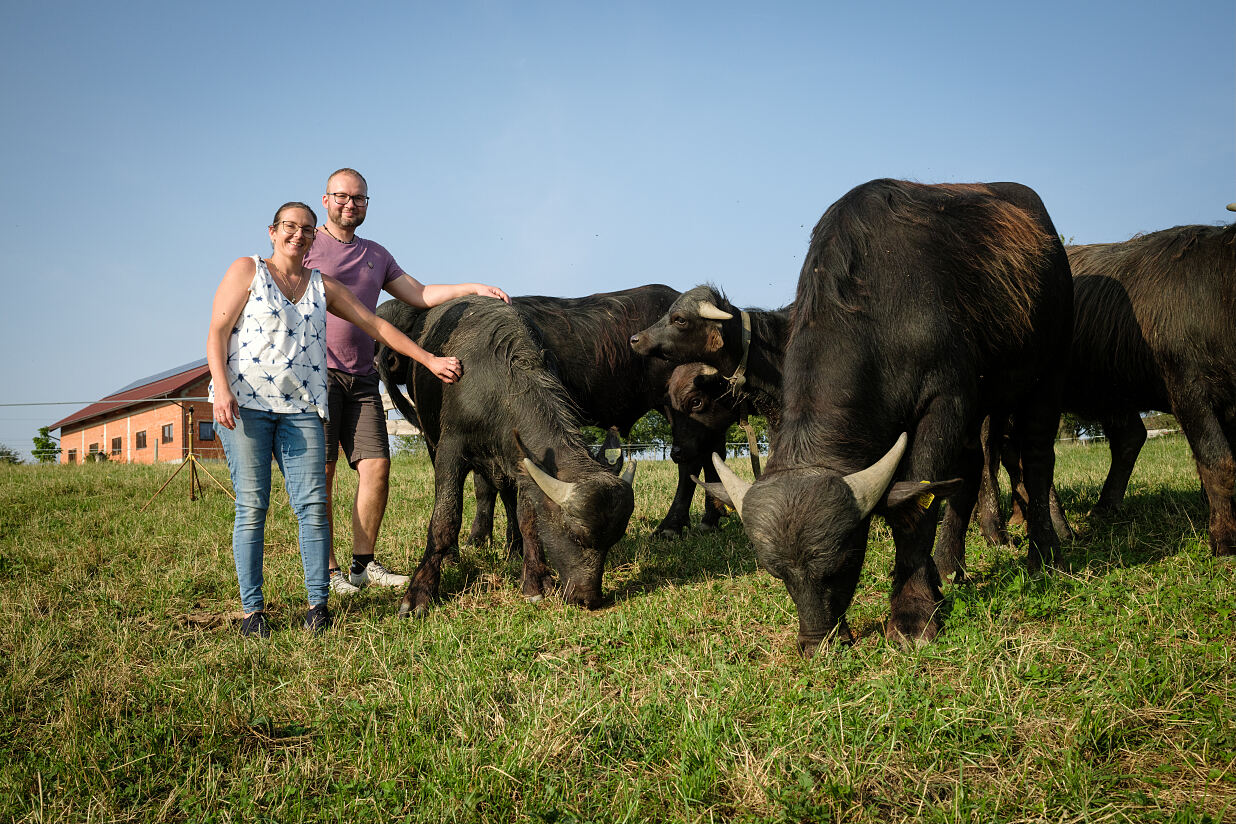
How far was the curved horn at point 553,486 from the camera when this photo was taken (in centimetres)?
536

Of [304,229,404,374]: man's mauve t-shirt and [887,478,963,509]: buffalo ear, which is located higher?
[304,229,404,374]: man's mauve t-shirt

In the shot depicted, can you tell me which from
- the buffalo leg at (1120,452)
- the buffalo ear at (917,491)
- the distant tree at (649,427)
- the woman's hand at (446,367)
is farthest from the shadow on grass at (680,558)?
the distant tree at (649,427)

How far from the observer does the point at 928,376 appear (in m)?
4.45

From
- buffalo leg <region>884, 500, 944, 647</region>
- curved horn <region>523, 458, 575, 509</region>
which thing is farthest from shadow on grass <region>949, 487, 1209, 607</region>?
curved horn <region>523, 458, 575, 509</region>

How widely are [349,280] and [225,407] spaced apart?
1.98 meters

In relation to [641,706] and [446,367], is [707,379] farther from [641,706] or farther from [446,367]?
[641,706]

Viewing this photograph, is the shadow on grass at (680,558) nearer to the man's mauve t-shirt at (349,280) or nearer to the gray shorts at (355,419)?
the gray shorts at (355,419)

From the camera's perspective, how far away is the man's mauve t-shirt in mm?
6336

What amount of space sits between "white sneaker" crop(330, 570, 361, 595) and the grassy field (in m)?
0.16

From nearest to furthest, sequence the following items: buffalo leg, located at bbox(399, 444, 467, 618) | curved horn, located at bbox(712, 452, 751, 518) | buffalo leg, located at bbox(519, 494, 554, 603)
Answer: curved horn, located at bbox(712, 452, 751, 518), buffalo leg, located at bbox(399, 444, 467, 618), buffalo leg, located at bbox(519, 494, 554, 603)

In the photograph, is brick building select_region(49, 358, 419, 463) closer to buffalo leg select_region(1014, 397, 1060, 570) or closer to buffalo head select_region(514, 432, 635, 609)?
buffalo head select_region(514, 432, 635, 609)

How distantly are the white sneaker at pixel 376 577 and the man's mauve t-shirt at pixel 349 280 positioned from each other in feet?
5.27

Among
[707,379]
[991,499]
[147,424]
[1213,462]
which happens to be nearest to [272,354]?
[707,379]

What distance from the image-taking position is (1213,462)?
19.2 feet
